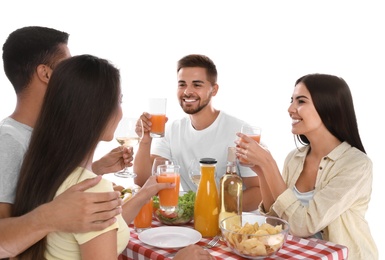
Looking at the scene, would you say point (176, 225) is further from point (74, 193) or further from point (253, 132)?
point (74, 193)

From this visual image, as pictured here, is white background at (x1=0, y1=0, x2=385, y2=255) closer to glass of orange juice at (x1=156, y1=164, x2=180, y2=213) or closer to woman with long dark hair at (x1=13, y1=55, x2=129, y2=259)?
glass of orange juice at (x1=156, y1=164, x2=180, y2=213)

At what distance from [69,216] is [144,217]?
0.66 m

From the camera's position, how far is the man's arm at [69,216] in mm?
1237

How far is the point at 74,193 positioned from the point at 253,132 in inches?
40.9

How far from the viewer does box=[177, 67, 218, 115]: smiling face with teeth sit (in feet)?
9.52

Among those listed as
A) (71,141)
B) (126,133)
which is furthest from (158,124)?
(71,141)

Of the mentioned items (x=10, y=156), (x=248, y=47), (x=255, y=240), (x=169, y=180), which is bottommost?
(x=255, y=240)

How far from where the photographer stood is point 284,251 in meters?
1.67

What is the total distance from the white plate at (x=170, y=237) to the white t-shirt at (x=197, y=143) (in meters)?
0.93

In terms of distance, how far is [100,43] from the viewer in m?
3.96

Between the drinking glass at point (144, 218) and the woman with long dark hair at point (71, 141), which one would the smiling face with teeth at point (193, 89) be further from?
the woman with long dark hair at point (71, 141)

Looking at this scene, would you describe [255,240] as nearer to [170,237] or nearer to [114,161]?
[170,237]

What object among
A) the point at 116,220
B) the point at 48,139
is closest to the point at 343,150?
the point at 116,220

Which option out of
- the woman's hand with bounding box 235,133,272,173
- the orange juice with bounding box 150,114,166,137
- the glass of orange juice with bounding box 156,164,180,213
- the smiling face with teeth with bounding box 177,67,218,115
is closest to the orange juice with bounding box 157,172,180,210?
the glass of orange juice with bounding box 156,164,180,213
